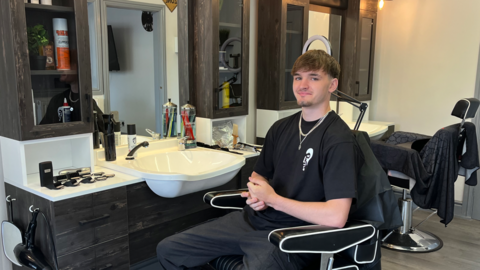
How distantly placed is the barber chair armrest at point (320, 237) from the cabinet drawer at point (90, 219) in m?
0.84

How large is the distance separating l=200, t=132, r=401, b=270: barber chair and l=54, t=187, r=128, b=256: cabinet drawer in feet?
1.73

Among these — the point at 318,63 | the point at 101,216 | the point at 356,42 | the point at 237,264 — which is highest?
the point at 356,42

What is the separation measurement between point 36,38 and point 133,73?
61cm

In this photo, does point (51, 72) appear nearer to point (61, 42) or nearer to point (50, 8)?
point (61, 42)

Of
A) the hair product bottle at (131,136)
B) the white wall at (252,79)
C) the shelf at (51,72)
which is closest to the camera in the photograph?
the shelf at (51,72)

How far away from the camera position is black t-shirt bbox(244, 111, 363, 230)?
5.04 ft

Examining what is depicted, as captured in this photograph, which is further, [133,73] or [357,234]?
[133,73]

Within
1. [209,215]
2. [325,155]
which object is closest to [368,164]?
[325,155]

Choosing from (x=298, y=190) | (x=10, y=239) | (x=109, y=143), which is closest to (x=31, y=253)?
(x=10, y=239)

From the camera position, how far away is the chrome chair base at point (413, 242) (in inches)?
115

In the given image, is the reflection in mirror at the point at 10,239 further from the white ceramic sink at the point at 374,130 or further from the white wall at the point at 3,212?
the white ceramic sink at the point at 374,130

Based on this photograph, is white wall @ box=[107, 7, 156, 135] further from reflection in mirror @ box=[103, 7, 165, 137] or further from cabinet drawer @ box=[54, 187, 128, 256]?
cabinet drawer @ box=[54, 187, 128, 256]

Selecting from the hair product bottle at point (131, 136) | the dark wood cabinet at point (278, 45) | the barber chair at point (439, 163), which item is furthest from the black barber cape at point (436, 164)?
the hair product bottle at point (131, 136)

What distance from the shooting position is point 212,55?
2555 mm
